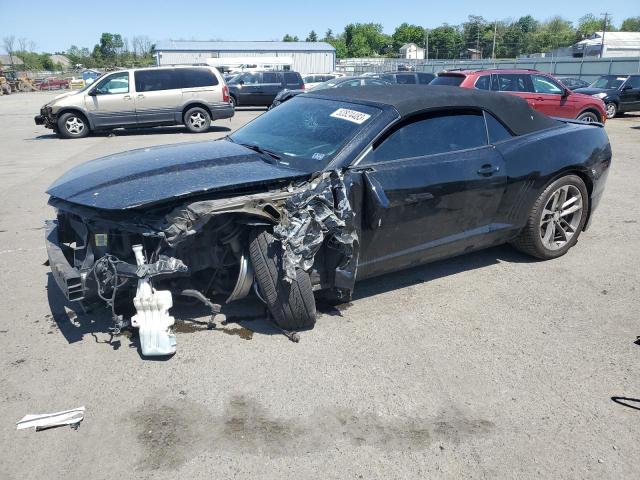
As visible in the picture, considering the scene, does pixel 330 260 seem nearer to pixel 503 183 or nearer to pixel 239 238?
pixel 239 238

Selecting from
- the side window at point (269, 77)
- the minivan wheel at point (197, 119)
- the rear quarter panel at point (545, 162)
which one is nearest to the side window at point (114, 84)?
the minivan wheel at point (197, 119)

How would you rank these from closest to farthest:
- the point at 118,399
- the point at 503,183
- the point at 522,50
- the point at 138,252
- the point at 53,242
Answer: the point at 118,399, the point at 138,252, the point at 53,242, the point at 503,183, the point at 522,50

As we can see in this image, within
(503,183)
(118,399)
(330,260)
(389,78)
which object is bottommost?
(118,399)

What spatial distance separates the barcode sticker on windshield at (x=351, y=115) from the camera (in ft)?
12.6

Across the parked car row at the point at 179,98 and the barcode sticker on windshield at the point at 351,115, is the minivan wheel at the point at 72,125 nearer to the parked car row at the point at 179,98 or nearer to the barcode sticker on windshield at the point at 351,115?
the parked car row at the point at 179,98

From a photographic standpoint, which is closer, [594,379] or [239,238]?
[594,379]

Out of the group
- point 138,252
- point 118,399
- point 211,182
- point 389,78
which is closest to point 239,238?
point 211,182

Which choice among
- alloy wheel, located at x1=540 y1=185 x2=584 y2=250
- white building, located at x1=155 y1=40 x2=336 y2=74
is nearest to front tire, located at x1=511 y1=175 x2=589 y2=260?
alloy wheel, located at x1=540 y1=185 x2=584 y2=250

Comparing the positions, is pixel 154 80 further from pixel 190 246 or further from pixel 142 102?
pixel 190 246

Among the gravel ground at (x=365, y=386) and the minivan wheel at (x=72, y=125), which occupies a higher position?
the minivan wheel at (x=72, y=125)

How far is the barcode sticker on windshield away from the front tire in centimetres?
178

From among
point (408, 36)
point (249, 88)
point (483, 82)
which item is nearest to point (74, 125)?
point (249, 88)

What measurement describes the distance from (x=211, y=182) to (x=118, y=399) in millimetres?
1377

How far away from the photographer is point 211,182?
3305 millimetres
